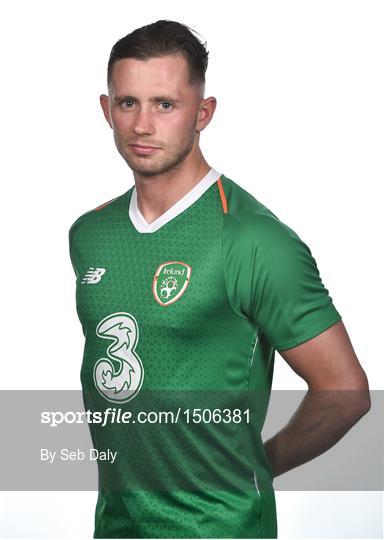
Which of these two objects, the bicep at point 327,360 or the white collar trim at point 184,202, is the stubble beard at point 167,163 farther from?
the bicep at point 327,360

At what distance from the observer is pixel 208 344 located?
3352 mm

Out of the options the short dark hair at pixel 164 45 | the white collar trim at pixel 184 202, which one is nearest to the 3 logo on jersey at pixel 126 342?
the white collar trim at pixel 184 202

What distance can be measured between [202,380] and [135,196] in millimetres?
633

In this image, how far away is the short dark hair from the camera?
3.41m

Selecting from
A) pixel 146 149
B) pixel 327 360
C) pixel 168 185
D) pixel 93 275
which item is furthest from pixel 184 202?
pixel 327 360

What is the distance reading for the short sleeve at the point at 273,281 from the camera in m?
3.29

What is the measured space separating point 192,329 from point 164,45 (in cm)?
80

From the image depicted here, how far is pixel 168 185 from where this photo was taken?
349 centimetres

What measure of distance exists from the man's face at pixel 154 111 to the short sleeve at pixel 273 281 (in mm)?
275

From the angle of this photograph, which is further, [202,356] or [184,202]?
[184,202]

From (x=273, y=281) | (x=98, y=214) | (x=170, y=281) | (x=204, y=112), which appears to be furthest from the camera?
(x=98, y=214)

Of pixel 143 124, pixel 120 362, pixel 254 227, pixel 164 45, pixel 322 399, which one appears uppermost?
pixel 164 45

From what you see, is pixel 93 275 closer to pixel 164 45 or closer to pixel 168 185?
pixel 168 185

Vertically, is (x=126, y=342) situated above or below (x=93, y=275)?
below
